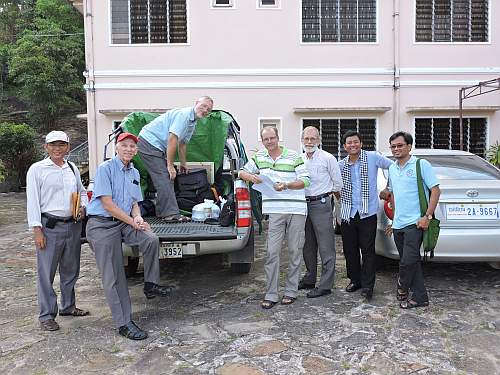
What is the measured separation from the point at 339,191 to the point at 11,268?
425cm

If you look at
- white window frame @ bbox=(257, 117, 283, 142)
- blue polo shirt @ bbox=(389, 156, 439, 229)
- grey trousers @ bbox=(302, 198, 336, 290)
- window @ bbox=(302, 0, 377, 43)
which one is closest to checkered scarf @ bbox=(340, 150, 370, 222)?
A: grey trousers @ bbox=(302, 198, 336, 290)

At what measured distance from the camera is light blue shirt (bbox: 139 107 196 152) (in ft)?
17.1

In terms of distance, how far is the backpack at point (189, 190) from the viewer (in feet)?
19.1

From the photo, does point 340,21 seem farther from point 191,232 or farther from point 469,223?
point 191,232

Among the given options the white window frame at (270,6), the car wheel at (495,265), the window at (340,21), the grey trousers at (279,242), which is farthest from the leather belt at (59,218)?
the window at (340,21)

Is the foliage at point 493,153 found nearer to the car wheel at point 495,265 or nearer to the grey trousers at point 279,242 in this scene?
the car wheel at point 495,265

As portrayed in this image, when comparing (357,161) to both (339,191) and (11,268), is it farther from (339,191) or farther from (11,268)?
(11,268)

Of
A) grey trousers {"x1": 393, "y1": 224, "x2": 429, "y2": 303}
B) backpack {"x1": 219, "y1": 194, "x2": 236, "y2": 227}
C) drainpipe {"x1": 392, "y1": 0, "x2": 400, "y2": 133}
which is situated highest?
Answer: drainpipe {"x1": 392, "y1": 0, "x2": 400, "y2": 133}

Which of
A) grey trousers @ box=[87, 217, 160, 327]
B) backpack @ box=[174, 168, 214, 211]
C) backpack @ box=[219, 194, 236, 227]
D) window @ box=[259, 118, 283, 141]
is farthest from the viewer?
window @ box=[259, 118, 283, 141]

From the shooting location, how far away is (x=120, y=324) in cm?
381

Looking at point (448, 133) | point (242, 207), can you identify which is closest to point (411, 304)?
point (242, 207)

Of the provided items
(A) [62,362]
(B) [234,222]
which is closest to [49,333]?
(A) [62,362]

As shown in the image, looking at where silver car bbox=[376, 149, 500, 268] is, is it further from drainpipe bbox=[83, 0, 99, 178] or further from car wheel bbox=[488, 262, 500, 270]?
drainpipe bbox=[83, 0, 99, 178]

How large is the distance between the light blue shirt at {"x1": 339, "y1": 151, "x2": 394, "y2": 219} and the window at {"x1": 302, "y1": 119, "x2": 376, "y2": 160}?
24.3 ft
